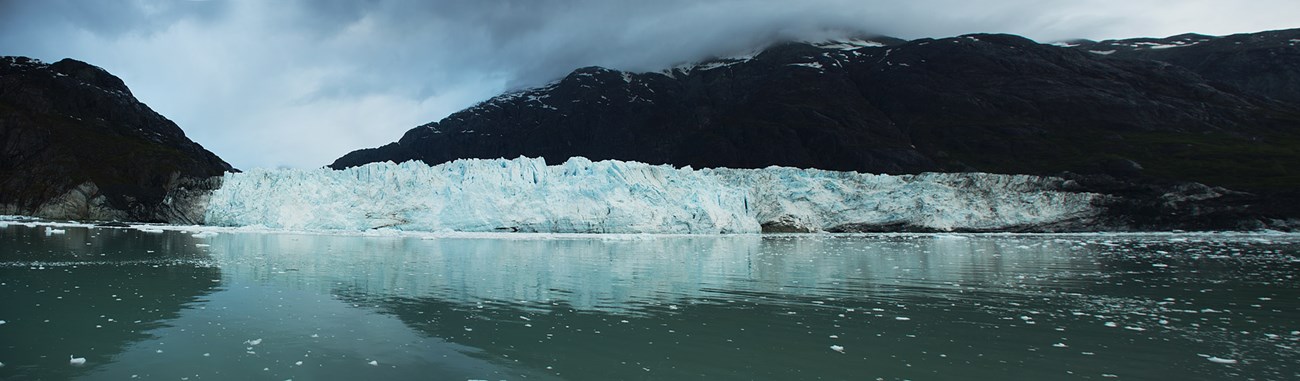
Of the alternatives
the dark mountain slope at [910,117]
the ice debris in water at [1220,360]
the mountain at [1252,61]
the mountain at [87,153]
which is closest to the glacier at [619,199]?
the mountain at [87,153]

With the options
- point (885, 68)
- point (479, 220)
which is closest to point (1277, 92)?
point (885, 68)

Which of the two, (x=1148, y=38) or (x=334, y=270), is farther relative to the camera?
(x=1148, y=38)

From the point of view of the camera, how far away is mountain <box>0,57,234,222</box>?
6938 centimetres

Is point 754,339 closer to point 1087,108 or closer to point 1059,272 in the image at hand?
point 1059,272

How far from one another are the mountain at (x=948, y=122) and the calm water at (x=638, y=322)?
49395 millimetres

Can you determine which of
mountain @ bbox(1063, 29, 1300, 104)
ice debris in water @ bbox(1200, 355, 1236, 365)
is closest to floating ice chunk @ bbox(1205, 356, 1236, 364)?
ice debris in water @ bbox(1200, 355, 1236, 365)

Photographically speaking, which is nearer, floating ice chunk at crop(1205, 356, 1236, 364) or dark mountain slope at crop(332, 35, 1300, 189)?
floating ice chunk at crop(1205, 356, 1236, 364)

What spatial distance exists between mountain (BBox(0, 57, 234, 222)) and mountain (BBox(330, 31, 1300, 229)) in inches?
2134

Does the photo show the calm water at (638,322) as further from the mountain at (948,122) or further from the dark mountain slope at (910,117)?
the dark mountain slope at (910,117)

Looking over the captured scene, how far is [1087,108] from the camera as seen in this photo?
90.9 meters

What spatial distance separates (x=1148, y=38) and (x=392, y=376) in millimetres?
233283

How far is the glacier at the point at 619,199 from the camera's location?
4519 centimetres

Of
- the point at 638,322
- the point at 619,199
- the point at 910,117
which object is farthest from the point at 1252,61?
the point at 638,322

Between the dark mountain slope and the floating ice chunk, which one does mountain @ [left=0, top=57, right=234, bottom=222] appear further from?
the floating ice chunk
